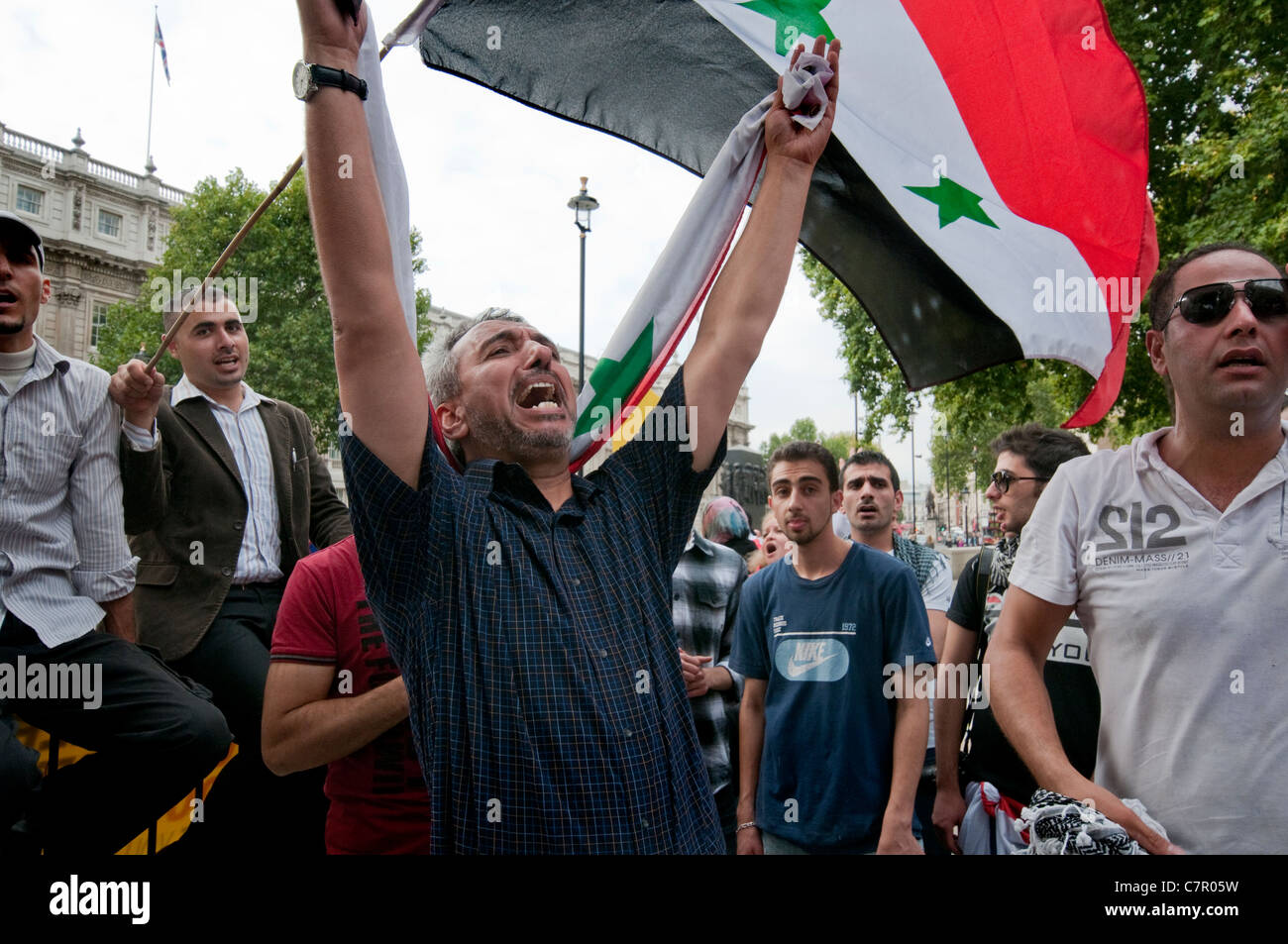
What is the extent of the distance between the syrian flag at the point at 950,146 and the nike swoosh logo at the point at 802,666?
48.3 inches

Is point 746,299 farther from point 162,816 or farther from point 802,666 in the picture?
point 162,816

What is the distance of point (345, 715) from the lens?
2.31m

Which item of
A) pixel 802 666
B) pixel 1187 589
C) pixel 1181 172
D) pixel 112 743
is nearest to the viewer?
pixel 1187 589

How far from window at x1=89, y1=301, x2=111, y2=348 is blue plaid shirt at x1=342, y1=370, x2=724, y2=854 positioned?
3830 cm

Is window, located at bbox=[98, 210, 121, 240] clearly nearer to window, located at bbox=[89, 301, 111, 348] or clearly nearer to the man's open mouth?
window, located at bbox=[89, 301, 111, 348]

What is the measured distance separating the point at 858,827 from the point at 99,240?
4040cm

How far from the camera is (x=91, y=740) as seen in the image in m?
2.58

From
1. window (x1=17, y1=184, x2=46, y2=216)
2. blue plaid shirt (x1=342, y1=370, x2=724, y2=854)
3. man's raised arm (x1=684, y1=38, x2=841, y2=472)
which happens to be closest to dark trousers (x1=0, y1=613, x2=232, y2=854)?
blue plaid shirt (x1=342, y1=370, x2=724, y2=854)

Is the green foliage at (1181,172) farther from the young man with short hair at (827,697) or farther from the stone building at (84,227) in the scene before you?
the stone building at (84,227)

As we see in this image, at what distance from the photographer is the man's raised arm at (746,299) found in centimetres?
188

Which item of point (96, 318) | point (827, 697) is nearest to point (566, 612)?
point (827, 697)

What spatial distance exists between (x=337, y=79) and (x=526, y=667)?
3.67 ft

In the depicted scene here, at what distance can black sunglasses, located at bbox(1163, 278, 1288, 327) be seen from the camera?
200 cm
